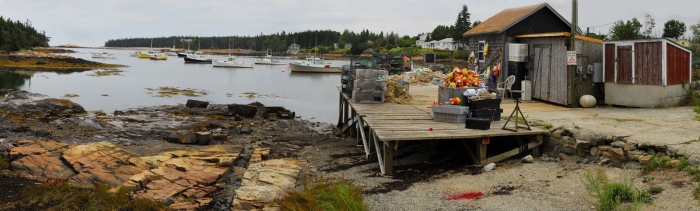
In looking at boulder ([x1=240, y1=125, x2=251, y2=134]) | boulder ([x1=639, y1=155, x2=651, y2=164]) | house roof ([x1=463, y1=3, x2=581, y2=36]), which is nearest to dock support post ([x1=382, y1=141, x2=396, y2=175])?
boulder ([x1=639, y1=155, x2=651, y2=164])

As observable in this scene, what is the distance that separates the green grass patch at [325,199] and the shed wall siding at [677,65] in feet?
30.9

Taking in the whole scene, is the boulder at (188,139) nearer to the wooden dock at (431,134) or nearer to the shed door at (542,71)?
the wooden dock at (431,134)

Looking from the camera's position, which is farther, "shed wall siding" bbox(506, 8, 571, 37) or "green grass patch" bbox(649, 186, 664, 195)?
"shed wall siding" bbox(506, 8, 571, 37)

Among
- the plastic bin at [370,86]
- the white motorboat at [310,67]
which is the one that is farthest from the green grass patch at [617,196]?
the white motorboat at [310,67]

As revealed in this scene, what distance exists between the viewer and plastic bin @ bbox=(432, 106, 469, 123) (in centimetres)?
1326

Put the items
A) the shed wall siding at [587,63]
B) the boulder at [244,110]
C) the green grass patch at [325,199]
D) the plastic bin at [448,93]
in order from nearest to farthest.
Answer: the green grass patch at [325,199], the plastic bin at [448,93], the shed wall siding at [587,63], the boulder at [244,110]

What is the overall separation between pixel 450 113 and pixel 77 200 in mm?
7958

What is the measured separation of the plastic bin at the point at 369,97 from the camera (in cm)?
1806

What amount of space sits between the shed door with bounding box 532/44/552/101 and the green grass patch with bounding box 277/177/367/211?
31.0 feet

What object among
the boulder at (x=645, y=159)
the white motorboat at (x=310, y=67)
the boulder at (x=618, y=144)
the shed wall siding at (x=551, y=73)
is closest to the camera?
the boulder at (x=645, y=159)

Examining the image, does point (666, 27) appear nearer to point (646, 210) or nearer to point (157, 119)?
point (157, 119)

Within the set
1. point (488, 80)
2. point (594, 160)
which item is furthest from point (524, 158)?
point (488, 80)

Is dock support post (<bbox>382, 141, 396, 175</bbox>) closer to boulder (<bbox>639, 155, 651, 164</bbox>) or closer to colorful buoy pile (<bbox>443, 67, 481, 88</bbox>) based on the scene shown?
colorful buoy pile (<bbox>443, 67, 481, 88</bbox>)

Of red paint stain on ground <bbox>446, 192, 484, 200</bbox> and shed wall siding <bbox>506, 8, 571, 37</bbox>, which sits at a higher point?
shed wall siding <bbox>506, 8, 571, 37</bbox>
